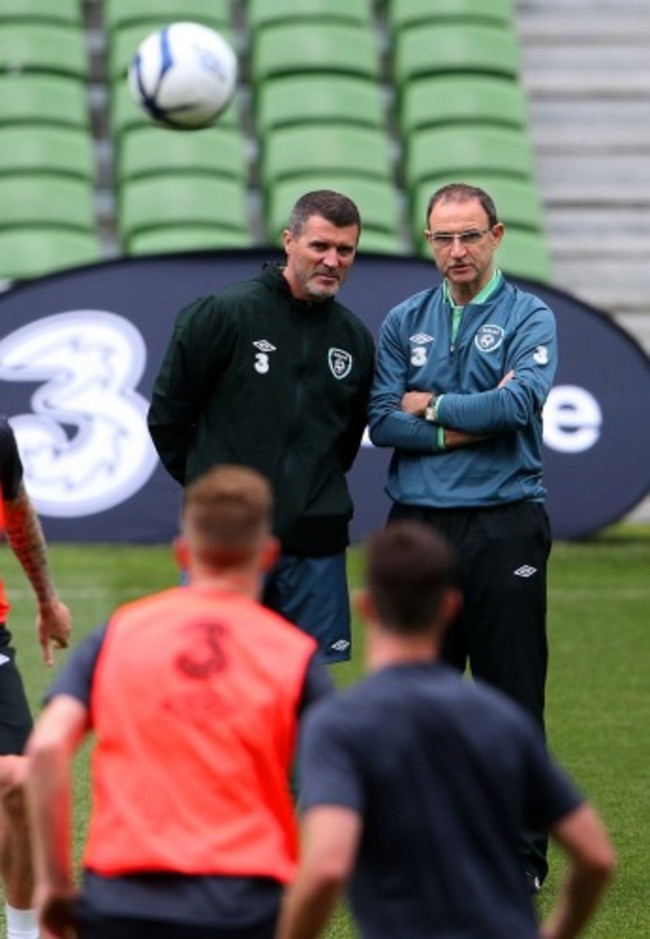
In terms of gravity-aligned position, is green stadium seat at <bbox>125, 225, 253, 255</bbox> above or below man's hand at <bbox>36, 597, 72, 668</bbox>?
below

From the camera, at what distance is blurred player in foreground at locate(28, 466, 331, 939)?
3971 mm

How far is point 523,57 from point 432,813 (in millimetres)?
16907

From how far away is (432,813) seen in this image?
12.1 feet

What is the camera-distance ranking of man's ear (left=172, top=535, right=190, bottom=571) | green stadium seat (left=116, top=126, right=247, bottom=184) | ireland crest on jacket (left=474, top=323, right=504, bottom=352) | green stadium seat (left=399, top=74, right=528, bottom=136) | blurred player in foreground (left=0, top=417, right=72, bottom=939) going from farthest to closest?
green stadium seat (left=399, top=74, right=528, bottom=136) < green stadium seat (left=116, top=126, right=247, bottom=184) < ireland crest on jacket (left=474, top=323, right=504, bottom=352) < blurred player in foreground (left=0, top=417, right=72, bottom=939) < man's ear (left=172, top=535, right=190, bottom=571)

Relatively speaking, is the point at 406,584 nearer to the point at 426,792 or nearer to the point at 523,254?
the point at 426,792

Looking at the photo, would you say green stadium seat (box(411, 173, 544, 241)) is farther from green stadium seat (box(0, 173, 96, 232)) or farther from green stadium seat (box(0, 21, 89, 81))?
green stadium seat (box(0, 21, 89, 81))

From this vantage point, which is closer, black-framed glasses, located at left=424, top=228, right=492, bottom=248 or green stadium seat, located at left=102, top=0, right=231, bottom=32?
black-framed glasses, located at left=424, top=228, right=492, bottom=248

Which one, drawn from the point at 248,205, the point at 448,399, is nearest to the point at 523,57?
the point at 248,205

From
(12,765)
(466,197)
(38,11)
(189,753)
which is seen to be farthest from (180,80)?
(189,753)

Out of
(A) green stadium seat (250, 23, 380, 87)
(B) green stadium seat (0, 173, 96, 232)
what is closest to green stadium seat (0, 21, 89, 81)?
(B) green stadium seat (0, 173, 96, 232)

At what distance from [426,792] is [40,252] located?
45.3 feet

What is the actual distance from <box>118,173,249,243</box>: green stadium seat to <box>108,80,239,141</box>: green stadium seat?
53 centimetres

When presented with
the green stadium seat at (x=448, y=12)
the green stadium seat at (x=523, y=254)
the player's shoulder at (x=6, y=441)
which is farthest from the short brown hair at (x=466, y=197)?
the green stadium seat at (x=448, y=12)

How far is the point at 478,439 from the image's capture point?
6648 millimetres
